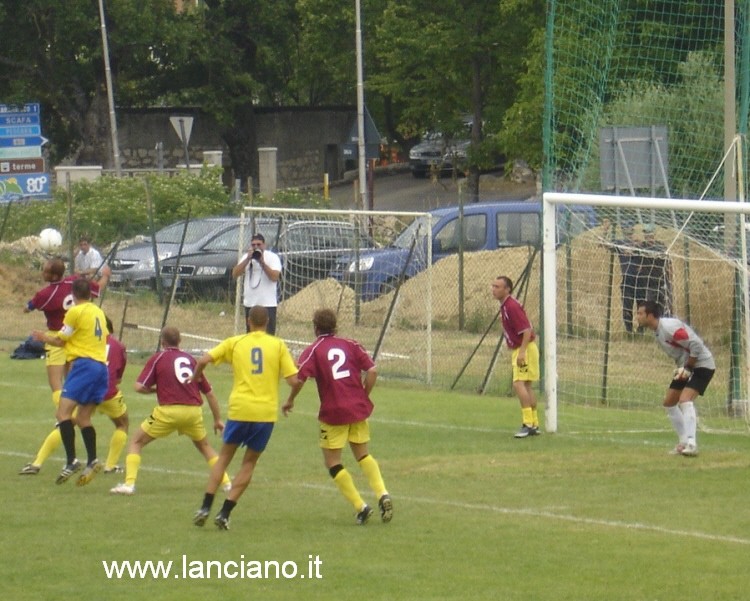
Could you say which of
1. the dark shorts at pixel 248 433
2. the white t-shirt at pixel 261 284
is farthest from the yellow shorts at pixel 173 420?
the white t-shirt at pixel 261 284

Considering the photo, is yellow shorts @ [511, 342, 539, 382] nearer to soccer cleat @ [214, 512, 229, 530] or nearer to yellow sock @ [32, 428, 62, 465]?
yellow sock @ [32, 428, 62, 465]

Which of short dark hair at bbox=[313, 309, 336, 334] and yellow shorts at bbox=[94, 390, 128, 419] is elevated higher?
short dark hair at bbox=[313, 309, 336, 334]

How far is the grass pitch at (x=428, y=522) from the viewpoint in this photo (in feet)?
27.9

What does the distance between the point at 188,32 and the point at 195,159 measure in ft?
23.3

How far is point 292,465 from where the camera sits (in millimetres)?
13406

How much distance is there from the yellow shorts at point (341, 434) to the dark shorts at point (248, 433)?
1.49 feet

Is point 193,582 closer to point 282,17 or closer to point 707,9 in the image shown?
point 707,9

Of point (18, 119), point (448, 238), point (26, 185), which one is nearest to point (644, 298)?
point (448, 238)

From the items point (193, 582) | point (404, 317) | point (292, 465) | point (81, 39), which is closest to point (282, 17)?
point (81, 39)

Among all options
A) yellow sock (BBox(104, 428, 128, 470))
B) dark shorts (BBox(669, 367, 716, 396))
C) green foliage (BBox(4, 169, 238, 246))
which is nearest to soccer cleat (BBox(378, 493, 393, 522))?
yellow sock (BBox(104, 428, 128, 470))

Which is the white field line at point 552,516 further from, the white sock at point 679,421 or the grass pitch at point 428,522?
the white sock at point 679,421

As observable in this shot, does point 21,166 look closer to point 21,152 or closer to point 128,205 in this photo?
point 21,152

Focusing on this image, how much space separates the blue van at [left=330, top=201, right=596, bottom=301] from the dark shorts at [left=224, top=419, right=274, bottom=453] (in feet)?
24.4

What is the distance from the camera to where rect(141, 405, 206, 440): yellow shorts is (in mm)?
11281
